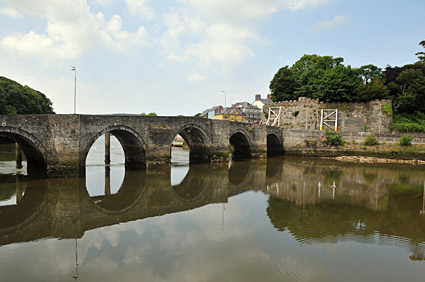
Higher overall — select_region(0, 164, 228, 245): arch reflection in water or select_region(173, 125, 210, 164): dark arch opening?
select_region(173, 125, 210, 164): dark arch opening

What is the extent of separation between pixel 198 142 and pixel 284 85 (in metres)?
21.0

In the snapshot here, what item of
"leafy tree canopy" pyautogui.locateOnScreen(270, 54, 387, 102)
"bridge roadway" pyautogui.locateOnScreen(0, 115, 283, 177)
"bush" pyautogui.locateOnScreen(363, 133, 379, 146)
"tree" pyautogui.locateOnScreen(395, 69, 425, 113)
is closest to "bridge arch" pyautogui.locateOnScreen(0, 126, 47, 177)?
"bridge roadway" pyautogui.locateOnScreen(0, 115, 283, 177)

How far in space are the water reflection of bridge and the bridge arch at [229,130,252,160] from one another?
8.30m

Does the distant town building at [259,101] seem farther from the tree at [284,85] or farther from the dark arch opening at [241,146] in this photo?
the dark arch opening at [241,146]

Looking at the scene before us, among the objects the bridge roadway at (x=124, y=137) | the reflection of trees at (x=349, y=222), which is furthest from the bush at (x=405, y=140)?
the reflection of trees at (x=349, y=222)

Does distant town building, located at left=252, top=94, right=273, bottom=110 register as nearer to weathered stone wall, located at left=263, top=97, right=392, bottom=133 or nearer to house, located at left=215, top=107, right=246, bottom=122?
house, located at left=215, top=107, right=246, bottom=122

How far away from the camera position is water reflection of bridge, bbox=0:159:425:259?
811 cm

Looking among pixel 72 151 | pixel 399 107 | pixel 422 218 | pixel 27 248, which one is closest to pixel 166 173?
pixel 72 151

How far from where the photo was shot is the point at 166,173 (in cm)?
1717

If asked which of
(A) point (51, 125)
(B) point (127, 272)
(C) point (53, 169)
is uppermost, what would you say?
(A) point (51, 125)

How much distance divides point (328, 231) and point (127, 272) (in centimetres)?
595

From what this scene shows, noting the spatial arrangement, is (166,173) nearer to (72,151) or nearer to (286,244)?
(72,151)

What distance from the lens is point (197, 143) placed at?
22.9 metres

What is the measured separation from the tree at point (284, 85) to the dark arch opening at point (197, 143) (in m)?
20.3
